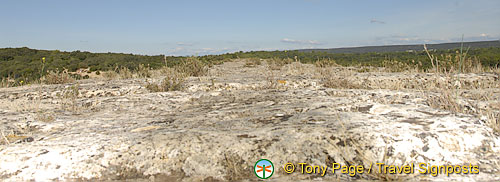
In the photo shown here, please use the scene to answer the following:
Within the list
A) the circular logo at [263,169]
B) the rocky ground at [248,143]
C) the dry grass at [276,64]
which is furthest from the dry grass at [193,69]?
the circular logo at [263,169]

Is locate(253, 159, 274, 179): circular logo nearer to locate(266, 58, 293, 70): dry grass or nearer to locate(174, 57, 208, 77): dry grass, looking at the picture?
locate(174, 57, 208, 77): dry grass

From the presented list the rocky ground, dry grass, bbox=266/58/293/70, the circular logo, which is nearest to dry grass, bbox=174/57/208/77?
dry grass, bbox=266/58/293/70

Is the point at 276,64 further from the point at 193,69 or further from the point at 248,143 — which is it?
the point at 248,143

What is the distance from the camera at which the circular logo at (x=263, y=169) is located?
165cm

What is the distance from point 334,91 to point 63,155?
279 cm

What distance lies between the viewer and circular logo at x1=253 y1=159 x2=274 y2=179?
165cm

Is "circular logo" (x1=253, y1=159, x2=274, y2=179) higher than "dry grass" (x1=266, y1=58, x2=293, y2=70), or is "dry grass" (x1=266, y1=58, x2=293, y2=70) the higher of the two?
"dry grass" (x1=266, y1=58, x2=293, y2=70)

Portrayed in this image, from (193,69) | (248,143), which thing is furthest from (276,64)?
(248,143)

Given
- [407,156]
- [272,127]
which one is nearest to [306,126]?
[272,127]

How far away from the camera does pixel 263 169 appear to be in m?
1.68

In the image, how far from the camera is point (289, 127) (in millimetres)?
2057

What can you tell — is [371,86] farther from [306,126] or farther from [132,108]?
[132,108]

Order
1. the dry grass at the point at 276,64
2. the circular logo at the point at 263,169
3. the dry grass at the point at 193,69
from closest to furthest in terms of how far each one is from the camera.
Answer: the circular logo at the point at 263,169
the dry grass at the point at 193,69
the dry grass at the point at 276,64

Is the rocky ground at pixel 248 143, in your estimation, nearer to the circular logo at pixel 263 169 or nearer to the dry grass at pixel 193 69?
the circular logo at pixel 263 169
